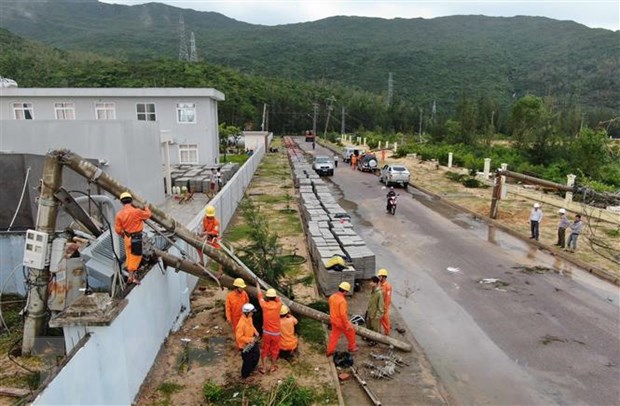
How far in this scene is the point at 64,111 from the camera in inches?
1155

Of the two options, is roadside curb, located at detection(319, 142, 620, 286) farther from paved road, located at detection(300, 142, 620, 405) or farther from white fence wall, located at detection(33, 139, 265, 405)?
white fence wall, located at detection(33, 139, 265, 405)

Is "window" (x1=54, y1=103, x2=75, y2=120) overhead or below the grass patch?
overhead

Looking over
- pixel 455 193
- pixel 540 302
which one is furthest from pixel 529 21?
pixel 540 302

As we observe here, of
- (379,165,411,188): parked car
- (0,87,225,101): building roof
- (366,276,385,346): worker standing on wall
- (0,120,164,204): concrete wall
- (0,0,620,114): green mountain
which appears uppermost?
(0,0,620,114): green mountain

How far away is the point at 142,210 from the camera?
7324 mm

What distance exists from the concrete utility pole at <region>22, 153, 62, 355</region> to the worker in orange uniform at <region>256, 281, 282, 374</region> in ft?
→ 11.5

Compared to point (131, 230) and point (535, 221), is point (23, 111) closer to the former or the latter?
point (131, 230)

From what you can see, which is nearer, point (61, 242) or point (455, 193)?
point (61, 242)

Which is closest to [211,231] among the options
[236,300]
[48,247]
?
[236,300]

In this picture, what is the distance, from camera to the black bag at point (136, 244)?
7.17m

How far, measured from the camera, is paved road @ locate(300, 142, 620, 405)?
25.1ft

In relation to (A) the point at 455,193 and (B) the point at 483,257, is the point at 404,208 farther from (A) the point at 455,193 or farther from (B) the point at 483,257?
(B) the point at 483,257

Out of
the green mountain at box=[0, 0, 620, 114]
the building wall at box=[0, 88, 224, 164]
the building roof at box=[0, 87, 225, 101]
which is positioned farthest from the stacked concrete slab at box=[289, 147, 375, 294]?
the green mountain at box=[0, 0, 620, 114]

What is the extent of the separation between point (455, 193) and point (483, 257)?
12.0m
